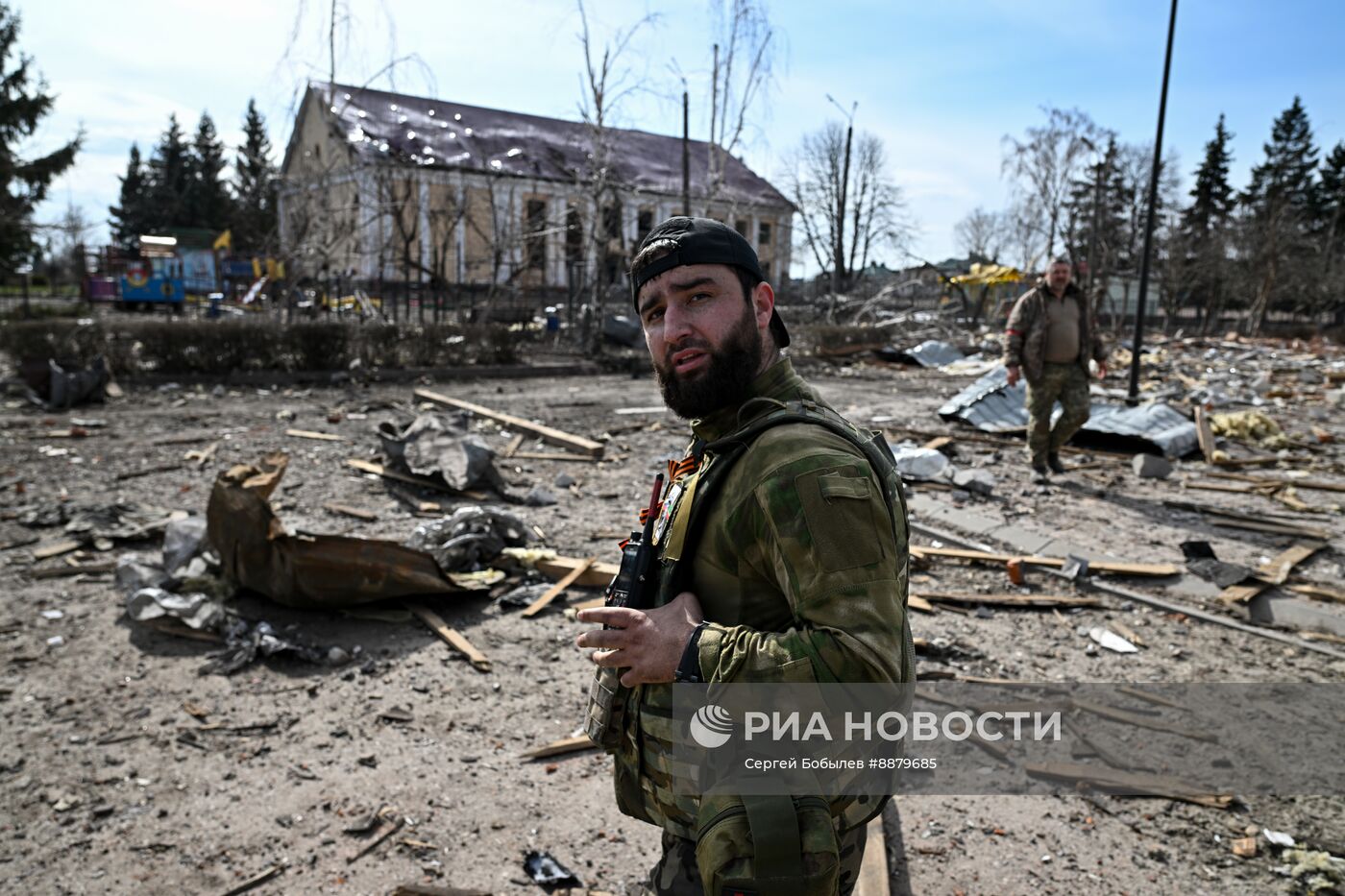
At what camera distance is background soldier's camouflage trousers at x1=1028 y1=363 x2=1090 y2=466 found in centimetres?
806

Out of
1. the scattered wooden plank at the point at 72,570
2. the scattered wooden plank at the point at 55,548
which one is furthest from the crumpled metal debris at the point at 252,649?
the scattered wooden plank at the point at 55,548

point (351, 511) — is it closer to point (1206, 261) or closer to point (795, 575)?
point (795, 575)

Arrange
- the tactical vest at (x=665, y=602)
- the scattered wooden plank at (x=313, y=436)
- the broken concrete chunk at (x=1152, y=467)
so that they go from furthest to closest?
1. the scattered wooden plank at (x=313, y=436)
2. the broken concrete chunk at (x=1152, y=467)
3. the tactical vest at (x=665, y=602)

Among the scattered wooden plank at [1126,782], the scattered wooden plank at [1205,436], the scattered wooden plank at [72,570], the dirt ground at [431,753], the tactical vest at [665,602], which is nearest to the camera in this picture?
the tactical vest at [665,602]

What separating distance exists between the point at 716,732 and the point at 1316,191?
65333 millimetres

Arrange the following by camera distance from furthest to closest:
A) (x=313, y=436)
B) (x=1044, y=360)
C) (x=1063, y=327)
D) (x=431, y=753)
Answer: (x=313, y=436), (x=1044, y=360), (x=1063, y=327), (x=431, y=753)

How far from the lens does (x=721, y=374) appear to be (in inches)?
62.2

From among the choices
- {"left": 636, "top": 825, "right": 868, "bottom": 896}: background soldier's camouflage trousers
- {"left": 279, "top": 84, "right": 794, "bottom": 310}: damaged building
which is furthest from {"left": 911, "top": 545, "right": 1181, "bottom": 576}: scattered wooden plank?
{"left": 279, "top": 84, "right": 794, "bottom": 310}: damaged building

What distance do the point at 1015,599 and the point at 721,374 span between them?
15.1 ft

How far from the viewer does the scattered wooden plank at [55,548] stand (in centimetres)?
596

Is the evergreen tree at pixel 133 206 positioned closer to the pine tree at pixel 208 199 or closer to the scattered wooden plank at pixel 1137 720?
the pine tree at pixel 208 199

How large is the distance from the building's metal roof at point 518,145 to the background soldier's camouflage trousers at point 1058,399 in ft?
62.5

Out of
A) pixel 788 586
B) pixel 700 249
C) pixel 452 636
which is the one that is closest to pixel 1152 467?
pixel 452 636

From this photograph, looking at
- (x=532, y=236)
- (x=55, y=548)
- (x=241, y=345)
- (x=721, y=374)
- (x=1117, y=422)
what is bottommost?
(x=55, y=548)
